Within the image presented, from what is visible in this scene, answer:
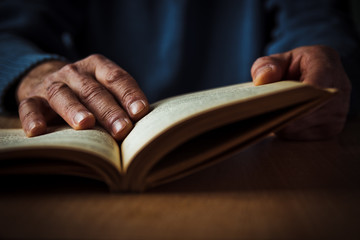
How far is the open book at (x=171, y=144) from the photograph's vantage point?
1.38ft

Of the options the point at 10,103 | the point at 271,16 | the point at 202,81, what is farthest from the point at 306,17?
the point at 10,103

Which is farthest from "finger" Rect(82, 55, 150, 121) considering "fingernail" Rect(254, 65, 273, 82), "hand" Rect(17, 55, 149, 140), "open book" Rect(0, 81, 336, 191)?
"fingernail" Rect(254, 65, 273, 82)

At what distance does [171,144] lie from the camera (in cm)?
43

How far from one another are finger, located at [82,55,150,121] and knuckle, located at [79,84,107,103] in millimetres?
27

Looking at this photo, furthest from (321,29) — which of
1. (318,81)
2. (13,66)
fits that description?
(13,66)

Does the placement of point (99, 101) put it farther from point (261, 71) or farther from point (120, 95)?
point (261, 71)

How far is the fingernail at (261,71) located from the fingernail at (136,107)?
0.23 m

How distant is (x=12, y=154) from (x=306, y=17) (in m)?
1.14

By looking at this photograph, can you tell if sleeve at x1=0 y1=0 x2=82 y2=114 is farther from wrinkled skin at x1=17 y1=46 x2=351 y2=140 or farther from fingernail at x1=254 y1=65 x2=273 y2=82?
fingernail at x1=254 y1=65 x2=273 y2=82

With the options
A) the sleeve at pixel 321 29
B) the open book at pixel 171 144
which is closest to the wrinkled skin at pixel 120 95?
the open book at pixel 171 144

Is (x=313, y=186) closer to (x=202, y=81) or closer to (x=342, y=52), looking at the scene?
(x=342, y=52)

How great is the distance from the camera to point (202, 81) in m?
1.47

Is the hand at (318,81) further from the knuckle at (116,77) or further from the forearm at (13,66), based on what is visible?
the forearm at (13,66)

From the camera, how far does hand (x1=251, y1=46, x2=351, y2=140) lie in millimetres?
684
